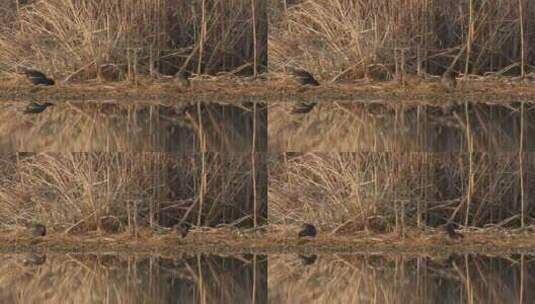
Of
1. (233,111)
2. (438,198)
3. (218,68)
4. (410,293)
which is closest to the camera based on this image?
(410,293)

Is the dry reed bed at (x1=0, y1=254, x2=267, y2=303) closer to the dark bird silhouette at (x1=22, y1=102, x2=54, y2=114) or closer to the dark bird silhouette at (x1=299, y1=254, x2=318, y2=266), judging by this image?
the dark bird silhouette at (x1=299, y1=254, x2=318, y2=266)

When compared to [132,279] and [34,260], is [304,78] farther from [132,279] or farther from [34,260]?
[132,279]

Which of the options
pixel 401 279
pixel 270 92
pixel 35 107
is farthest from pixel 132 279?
pixel 270 92

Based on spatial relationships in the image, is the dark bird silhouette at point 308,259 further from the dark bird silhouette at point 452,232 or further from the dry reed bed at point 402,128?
the dry reed bed at point 402,128

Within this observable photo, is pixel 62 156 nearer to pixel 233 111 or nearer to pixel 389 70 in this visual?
pixel 233 111

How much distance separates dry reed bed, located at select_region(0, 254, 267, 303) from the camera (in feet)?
29.5

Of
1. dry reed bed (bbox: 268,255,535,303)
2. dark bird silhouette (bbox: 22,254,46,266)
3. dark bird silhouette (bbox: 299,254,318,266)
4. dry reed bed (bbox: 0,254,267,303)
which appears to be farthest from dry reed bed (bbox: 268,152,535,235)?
dark bird silhouette (bbox: 22,254,46,266)

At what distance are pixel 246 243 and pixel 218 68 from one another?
11.9 ft

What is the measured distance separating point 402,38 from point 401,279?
477 cm

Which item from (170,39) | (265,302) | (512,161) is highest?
(170,39)

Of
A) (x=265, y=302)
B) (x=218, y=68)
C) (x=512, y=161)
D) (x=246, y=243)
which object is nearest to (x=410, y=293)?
(x=265, y=302)

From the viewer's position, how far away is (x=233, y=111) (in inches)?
488

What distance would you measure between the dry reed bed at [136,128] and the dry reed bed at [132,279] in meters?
1.62

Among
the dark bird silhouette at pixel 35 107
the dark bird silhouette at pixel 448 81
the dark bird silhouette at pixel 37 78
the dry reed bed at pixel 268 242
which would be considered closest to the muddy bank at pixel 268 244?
the dry reed bed at pixel 268 242
